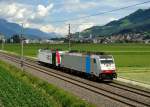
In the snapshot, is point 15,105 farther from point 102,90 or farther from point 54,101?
point 102,90

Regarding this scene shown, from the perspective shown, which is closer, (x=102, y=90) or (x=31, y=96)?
(x=31, y=96)

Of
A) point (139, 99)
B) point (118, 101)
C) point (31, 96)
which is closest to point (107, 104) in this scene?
point (118, 101)

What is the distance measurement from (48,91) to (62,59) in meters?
29.8

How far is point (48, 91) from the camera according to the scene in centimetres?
3331

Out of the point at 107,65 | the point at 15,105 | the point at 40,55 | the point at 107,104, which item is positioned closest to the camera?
the point at 15,105

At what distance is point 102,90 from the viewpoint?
124 feet

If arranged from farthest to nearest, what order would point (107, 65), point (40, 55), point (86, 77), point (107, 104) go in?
point (40, 55) < point (86, 77) < point (107, 65) < point (107, 104)

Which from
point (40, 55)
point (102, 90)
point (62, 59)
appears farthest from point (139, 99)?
point (40, 55)

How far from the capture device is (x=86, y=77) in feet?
169

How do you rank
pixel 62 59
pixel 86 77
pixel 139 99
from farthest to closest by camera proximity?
1. pixel 62 59
2. pixel 86 77
3. pixel 139 99

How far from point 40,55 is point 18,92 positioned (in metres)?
47.2

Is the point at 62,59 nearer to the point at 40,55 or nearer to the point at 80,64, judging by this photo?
the point at 80,64

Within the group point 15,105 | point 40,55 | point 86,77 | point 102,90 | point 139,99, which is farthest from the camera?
point 40,55

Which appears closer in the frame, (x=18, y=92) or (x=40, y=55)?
(x=18, y=92)
